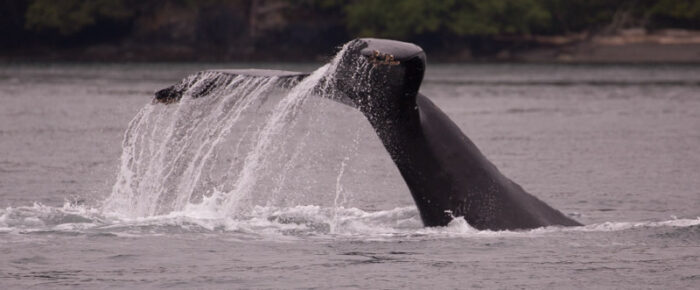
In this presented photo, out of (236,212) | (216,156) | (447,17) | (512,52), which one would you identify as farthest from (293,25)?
(236,212)

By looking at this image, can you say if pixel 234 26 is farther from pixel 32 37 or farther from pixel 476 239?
pixel 476 239

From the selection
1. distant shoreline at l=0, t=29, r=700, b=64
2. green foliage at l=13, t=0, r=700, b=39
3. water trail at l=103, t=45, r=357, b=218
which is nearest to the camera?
water trail at l=103, t=45, r=357, b=218

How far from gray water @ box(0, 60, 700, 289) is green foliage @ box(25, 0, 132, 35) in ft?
180

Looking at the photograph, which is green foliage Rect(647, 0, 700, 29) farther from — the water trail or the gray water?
the water trail

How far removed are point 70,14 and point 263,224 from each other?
75851 mm

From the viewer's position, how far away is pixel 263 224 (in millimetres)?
13836

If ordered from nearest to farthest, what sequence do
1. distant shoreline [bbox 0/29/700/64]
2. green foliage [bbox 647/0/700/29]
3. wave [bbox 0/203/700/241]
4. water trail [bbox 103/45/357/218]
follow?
1. water trail [bbox 103/45/357/218]
2. wave [bbox 0/203/700/241]
3. distant shoreline [bbox 0/29/700/64]
4. green foliage [bbox 647/0/700/29]

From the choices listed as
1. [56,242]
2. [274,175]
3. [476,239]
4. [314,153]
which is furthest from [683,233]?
[314,153]

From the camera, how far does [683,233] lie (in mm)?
13375

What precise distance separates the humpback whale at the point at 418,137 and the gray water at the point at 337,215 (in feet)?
0.86

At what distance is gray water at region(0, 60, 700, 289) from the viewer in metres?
11.4

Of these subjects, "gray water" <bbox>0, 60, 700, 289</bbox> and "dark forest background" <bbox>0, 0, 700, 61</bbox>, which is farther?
"dark forest background" <bbox>0, 0, 700, 61</bbox>

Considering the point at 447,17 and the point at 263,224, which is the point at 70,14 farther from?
the point at 263,224

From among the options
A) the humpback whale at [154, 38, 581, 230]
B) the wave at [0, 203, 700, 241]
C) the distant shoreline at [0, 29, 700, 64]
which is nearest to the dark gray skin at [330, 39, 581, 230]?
the humpback whale at [154, 38, 581, 230]
